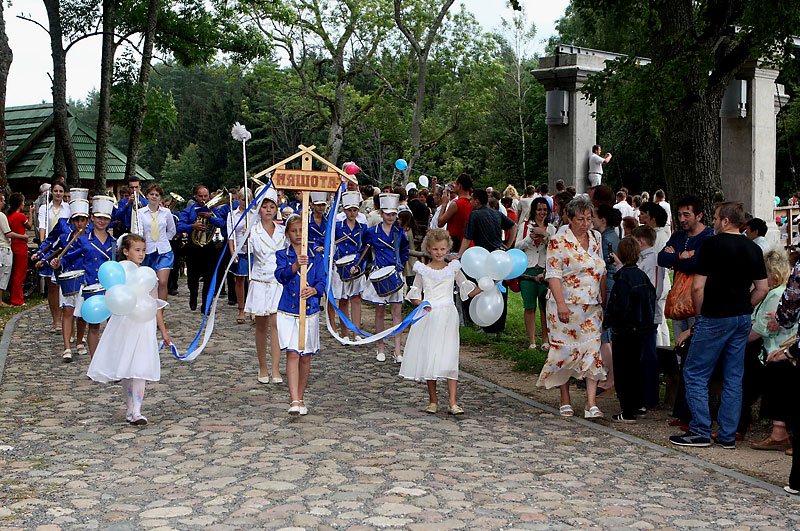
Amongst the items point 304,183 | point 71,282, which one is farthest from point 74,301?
point 304,183

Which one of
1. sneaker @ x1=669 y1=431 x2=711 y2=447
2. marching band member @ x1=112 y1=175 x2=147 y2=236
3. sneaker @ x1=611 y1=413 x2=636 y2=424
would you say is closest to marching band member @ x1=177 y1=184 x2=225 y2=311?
marching band member @ x1=112 y1=175 x2=147 y2=236

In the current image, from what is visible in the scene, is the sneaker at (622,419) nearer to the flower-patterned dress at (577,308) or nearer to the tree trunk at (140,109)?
the flower-patterned dress at (577,308)

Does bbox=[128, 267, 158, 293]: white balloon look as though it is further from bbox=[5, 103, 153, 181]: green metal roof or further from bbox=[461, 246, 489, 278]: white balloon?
bbox=[5, 103, 153, 181]: green metal roof

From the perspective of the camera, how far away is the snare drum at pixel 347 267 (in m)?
12.2

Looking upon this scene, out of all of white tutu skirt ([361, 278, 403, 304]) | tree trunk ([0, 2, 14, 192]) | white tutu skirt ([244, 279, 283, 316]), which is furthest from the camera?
tree trunk ([0, 2, 14, 192])

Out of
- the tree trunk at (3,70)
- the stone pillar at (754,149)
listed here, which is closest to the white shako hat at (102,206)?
the tree trunk at (3,70)

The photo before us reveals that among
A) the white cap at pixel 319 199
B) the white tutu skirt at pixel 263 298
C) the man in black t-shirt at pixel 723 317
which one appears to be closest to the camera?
the man in black t-shirt at pixel 723 317

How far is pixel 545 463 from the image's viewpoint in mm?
7082

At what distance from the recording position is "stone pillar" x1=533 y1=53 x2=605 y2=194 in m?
17.6

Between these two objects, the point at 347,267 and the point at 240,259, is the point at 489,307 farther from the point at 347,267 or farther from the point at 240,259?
the point at 240,259

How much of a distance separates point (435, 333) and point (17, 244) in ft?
39.9

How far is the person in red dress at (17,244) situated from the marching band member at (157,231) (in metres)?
5.03

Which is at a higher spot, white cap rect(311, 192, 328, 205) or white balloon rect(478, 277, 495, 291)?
white cap rect(311, 192, 328, 205)

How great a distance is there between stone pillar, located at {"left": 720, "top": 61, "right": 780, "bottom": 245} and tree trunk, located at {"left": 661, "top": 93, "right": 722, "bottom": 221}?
29.6 ft
